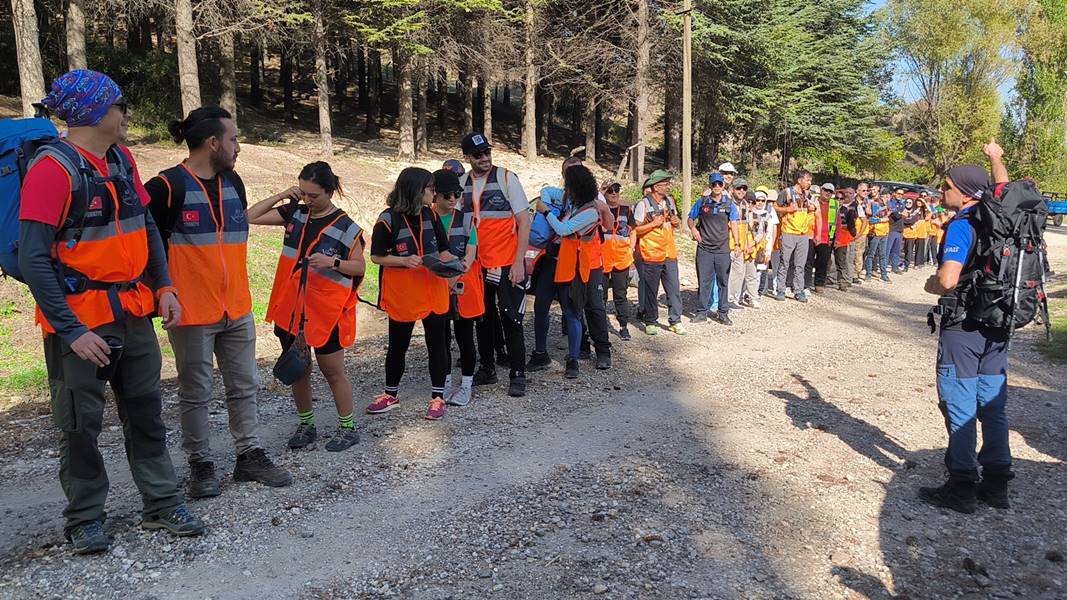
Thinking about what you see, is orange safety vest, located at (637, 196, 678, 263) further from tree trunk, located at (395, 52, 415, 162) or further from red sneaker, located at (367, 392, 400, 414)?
tree trunk, located at (395, 52, 415, 162)

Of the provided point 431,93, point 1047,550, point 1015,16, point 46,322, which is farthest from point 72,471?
point 1015,16

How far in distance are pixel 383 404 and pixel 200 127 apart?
2.77 meters

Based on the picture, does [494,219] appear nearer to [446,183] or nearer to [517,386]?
[446,183]

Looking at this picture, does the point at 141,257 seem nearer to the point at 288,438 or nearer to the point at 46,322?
the point at 46,322

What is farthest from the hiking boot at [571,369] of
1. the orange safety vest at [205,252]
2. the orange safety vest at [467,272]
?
the orange safety vest at [205,252]

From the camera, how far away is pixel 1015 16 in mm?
40125

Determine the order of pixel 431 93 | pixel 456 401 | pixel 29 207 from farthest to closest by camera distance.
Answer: pixel 431 93 → pixel 456 401 → pixel 29 207

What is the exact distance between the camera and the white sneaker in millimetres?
6250

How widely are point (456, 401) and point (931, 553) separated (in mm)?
3688

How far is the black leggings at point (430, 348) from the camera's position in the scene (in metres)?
5.74

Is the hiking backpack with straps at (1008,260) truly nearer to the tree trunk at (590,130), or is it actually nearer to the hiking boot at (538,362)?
the hiking boot at (538,362)

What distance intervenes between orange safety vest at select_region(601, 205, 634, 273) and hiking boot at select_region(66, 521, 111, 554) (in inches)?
253

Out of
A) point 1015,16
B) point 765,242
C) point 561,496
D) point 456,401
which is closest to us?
point 561,496

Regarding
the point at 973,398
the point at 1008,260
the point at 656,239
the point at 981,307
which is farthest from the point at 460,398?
the point at 656,239
